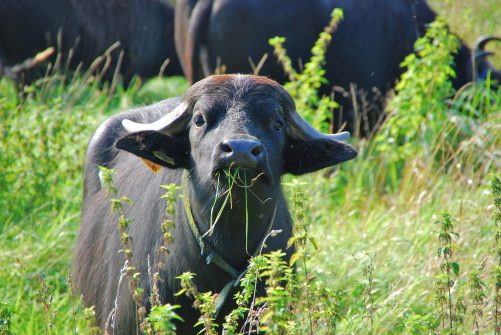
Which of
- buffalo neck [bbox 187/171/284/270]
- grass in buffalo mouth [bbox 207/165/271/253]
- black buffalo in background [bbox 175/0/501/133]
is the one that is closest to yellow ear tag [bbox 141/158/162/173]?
buffalo neck [bbox 187/171/284/270]

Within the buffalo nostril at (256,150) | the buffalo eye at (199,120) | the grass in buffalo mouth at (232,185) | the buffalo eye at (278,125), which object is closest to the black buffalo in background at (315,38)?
the buffalo eye at (278,125)

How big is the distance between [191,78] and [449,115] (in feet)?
8.23

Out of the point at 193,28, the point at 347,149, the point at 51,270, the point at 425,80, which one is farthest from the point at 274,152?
the point at 193,28

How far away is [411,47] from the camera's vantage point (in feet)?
26.8

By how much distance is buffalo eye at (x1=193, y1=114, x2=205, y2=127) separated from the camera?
387 cm

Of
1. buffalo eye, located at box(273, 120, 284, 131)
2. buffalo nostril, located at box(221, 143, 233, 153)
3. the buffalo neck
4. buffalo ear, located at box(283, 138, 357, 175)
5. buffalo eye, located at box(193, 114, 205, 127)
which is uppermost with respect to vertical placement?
buffalo nostril, located at box(221, 143, 233, 153)

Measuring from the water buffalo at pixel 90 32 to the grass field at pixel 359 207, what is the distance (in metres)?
1.76

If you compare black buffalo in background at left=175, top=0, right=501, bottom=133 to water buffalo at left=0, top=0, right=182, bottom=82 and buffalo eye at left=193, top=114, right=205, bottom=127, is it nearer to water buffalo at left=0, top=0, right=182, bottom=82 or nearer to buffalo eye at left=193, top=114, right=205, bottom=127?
water buffalo at left=0, top=0, right=182, bottom=82

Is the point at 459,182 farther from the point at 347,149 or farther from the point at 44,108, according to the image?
the point at 44,108

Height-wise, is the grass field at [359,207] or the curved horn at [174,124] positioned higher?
the curved horn at [174,124]

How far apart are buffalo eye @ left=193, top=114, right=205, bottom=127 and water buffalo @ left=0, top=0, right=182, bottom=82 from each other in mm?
4411

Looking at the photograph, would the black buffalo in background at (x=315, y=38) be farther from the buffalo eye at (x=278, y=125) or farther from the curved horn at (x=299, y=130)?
the buffalo eye at (x=278, y=125)

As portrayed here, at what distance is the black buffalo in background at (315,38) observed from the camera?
7.70 m

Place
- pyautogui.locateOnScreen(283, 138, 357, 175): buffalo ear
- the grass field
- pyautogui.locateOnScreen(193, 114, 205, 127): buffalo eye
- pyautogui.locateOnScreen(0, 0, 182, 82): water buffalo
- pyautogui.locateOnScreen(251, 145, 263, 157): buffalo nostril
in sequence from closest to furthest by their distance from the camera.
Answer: pyautogui.locateOnScreen(251, 145, 263, 157): buffalo nostril
pyautogui.locateOnScreen(193, 114, 205, 127): buffalo eye
pyautogui.locateOnScreen(283, 138, 357, 175): buffalo ear
the grass field
pyautogui.locateOnScreen(0, 0, 182, 82): water buffalo
